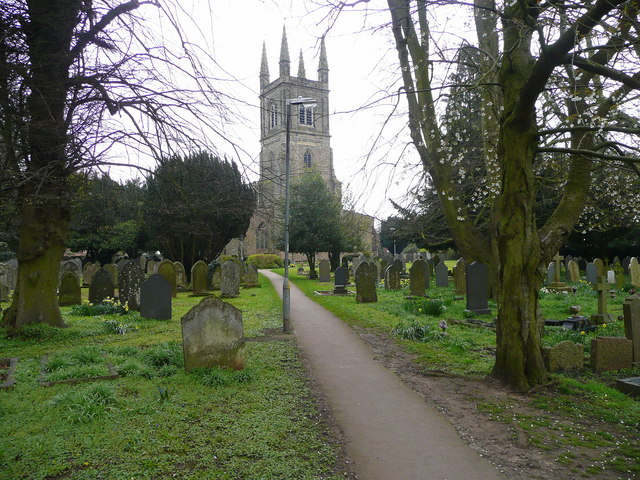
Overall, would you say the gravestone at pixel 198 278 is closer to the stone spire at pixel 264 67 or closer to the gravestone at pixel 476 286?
the gravestone at pixel 476 286

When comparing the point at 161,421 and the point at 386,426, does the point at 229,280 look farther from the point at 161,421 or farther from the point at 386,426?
the point at 386,426

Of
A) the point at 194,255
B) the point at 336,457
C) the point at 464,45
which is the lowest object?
the point at 336,457

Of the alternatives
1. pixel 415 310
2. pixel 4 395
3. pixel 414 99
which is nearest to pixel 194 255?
pixel 415 310

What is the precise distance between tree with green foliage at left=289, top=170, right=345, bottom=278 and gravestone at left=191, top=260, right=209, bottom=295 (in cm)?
993

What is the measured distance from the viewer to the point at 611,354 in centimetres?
676

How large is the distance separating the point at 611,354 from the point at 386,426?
4.06 metres

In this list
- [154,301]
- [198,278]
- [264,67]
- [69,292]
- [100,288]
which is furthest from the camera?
[264,67]


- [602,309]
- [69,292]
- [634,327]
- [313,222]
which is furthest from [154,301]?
[313,222]

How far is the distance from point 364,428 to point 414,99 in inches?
324

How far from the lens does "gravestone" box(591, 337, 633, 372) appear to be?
6715 millimetres

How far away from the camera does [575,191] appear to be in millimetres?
6699

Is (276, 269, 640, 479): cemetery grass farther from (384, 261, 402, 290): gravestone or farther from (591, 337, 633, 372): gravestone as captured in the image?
(384, 261, 402, 290): gravestone

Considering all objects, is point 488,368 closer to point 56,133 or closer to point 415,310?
point 415,310

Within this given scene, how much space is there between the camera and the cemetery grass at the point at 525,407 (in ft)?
13.1
